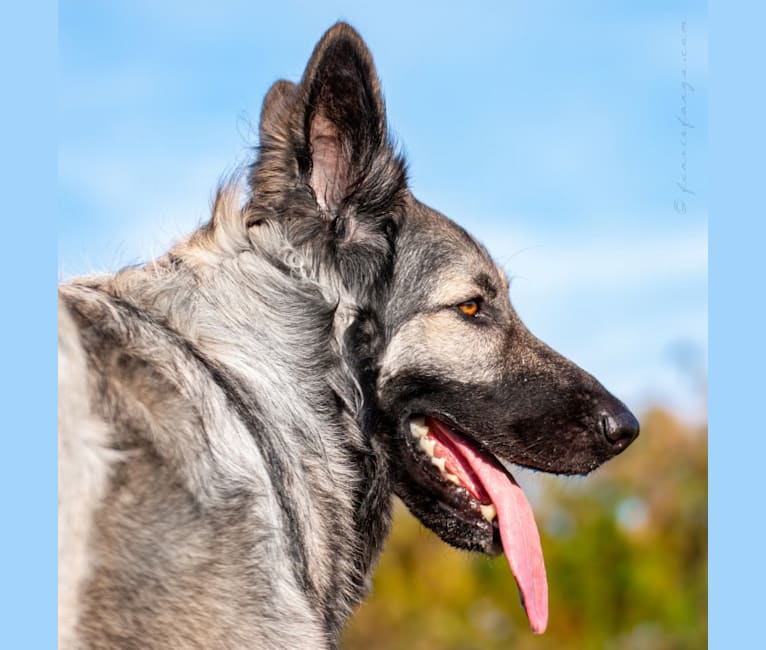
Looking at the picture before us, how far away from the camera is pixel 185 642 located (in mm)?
3250

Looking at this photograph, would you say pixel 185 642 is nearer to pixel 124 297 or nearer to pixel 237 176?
pixel 124 297

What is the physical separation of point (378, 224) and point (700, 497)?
7580 millimetres

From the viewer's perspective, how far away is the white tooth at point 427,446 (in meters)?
4.61

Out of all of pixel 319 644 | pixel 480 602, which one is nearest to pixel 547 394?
pixel 319 644

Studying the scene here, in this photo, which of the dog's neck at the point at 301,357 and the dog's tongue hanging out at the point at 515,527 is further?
the dog's tongue hanging out at the point at 515,527

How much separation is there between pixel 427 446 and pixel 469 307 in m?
0.70

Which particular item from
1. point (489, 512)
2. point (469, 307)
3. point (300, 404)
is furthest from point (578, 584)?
point (300, 404)

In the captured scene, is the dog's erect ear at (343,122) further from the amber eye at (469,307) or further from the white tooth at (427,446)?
the white tooth at (427,446)

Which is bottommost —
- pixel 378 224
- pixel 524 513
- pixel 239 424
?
pixel 524 513

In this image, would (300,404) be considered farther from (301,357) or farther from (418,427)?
(418,427)

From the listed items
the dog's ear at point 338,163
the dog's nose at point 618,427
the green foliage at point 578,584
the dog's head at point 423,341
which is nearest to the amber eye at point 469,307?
the dog's head at point 423,341

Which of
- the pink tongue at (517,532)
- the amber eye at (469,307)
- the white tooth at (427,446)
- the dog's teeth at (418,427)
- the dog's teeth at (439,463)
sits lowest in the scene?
the pink tongue at (517,532)

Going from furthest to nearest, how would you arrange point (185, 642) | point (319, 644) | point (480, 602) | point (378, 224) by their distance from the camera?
1. point (480, 602)
2. point (378, 224)
3. point (319, 644)
4. point (185, 642)

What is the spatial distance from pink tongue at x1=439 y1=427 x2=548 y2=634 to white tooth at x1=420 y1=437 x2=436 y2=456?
3.7 inches
